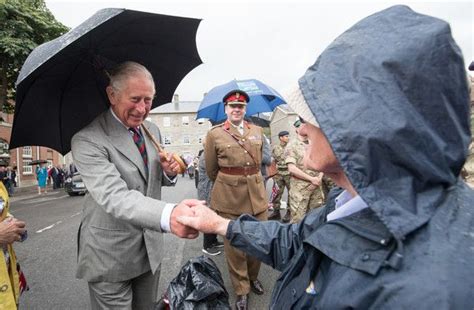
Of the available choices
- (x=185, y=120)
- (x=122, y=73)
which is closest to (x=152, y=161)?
(x=122, y=73)

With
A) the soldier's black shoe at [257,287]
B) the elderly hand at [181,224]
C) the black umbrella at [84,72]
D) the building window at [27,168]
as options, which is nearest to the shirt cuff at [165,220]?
the elderly hand at [181,224]

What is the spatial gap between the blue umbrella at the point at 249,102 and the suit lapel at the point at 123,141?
9.18 feet

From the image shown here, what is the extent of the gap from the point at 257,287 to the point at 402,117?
135 inches

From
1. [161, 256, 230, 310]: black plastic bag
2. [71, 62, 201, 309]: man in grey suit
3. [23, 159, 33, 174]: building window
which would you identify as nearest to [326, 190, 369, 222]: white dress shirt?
[71, 62, 201, 309]: man in grey suit

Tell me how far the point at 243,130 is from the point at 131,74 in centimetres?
191

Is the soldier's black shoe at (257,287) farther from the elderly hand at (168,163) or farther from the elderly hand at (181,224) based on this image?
the elderly hand at (181,224)

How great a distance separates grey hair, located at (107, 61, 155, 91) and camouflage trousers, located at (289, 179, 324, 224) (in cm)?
330

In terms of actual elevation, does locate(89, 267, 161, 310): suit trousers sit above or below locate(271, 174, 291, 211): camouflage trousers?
above

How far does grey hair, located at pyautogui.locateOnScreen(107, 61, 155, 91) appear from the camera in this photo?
6.35 ft

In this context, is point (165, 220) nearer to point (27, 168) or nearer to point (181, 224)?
point (181, 224)

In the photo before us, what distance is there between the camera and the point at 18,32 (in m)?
12.6

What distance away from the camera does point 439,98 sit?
0.80 meters

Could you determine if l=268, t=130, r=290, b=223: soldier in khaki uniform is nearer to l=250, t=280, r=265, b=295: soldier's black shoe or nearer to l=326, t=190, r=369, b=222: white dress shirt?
l=250, t=280, r=265, b=295: soldier's black shoe

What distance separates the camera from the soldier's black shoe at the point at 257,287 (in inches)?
148
